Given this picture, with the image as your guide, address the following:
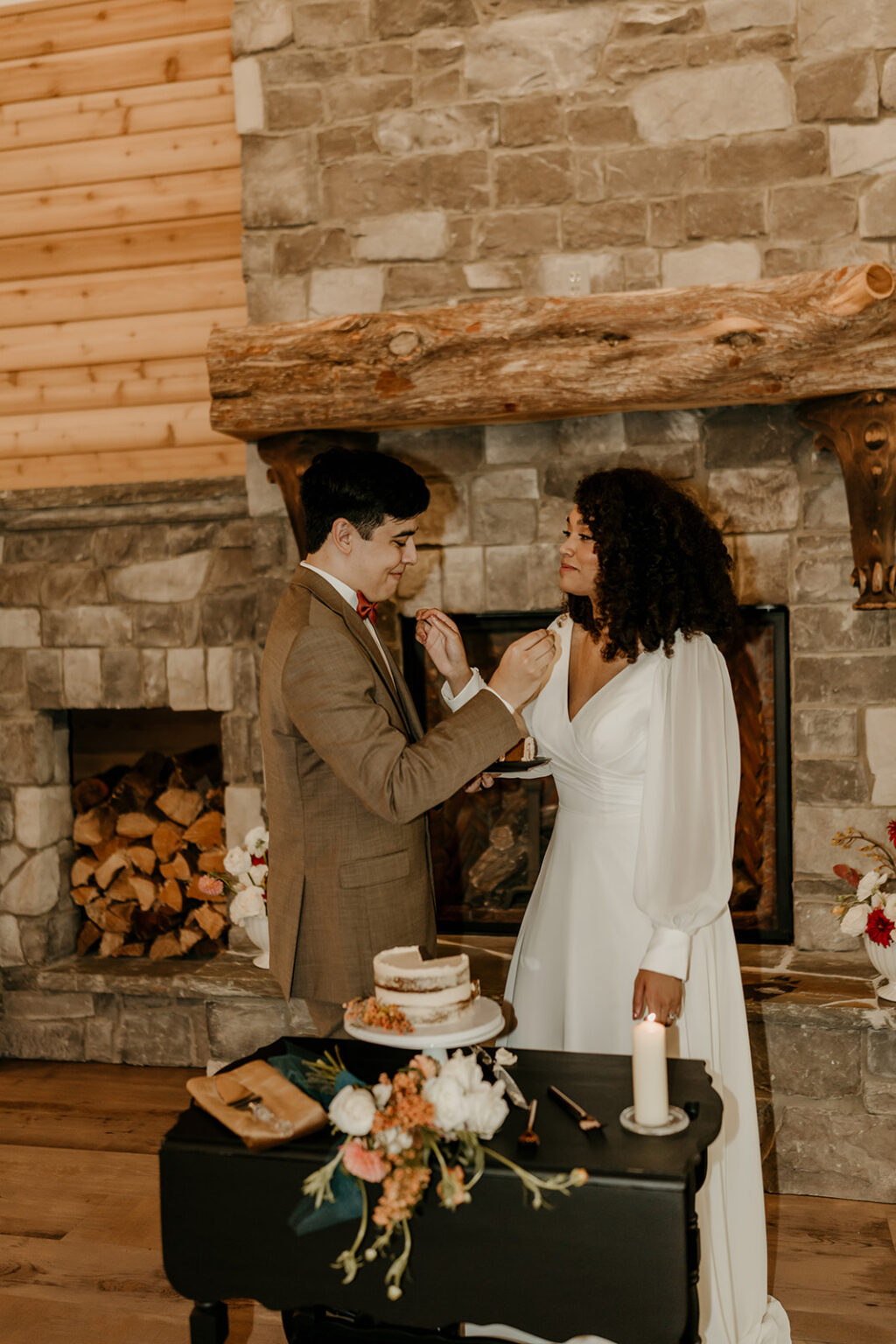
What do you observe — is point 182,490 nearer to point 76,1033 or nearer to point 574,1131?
point 76,1033

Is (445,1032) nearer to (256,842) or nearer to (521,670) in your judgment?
(521,670)

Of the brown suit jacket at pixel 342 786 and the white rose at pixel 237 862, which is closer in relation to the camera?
the brown suit jacket at pixel 342 786

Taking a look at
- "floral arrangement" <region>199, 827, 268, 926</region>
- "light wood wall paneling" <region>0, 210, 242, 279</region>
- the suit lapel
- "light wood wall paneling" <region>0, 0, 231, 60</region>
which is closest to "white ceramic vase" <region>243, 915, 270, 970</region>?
"floral arrangement" <region>199, 827, 268, 926</region>

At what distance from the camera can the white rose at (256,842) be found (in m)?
3.29

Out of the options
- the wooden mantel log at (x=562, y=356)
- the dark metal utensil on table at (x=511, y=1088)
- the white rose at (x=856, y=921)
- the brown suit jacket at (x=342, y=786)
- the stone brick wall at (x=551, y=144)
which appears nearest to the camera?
the dark metal utensil on table at (x=511, y=1088)

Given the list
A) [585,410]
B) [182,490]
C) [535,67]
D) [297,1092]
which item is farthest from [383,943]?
[535,67]

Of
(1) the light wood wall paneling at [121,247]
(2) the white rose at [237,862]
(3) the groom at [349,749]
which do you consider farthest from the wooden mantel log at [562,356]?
(2) the white rose at [237,862]

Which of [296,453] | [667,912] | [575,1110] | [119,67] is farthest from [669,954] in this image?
[119,67]

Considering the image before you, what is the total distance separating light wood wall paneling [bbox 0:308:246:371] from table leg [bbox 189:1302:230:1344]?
2935 millimetres

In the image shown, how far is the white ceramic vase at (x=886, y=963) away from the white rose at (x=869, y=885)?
10 centimetres

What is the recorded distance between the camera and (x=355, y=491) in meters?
1.99

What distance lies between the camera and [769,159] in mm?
2975

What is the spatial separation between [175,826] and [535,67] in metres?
Result: 2.61

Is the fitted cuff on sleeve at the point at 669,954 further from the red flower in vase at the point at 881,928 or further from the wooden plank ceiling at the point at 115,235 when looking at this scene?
the wooden plank ceiling at the point at 115,235
